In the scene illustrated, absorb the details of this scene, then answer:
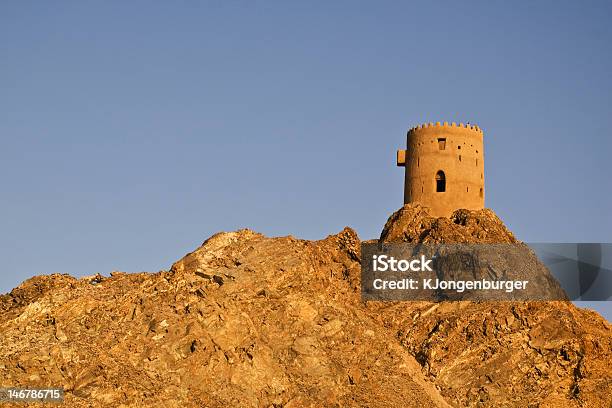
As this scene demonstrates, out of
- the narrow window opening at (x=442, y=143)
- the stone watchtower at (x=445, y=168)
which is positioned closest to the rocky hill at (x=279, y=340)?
the stone watchtower at (x=445, y=168)

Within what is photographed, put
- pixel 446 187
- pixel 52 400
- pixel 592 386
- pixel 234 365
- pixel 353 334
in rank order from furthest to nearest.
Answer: pixel 446 187 → pixel 592 386 → pixel 353 334 → pixel 234 365 → pixel 52 400

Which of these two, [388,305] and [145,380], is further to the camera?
[388,305]

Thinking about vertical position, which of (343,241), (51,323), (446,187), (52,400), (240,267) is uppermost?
(446,187)

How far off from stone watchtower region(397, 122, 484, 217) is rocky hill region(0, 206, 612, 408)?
8.62 metres

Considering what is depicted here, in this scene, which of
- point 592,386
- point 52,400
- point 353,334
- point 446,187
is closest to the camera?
point 52,400

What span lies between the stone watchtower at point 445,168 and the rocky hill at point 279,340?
8.62 metres

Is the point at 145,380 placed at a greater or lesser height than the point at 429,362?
lesser

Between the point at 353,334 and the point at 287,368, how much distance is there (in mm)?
3406

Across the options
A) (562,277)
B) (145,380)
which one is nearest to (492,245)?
(562,277)

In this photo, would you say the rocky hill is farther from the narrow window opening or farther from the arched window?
the narrow window opening

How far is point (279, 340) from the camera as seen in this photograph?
121 ft

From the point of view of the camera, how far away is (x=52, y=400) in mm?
32688

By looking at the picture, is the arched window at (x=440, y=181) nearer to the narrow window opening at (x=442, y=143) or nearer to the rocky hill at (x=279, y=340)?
the narrow window opening at (x=442, y=143)

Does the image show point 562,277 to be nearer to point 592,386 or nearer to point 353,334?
point 592,386
